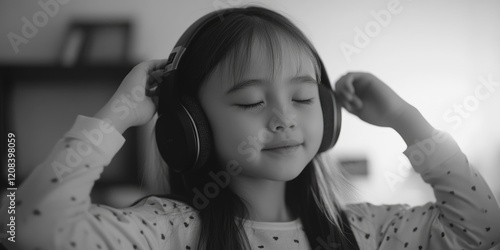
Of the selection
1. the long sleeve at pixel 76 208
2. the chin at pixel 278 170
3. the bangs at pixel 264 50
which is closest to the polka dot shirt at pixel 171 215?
the long sleeve at pixel 76 208

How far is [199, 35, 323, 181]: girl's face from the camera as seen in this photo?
2.51 feet

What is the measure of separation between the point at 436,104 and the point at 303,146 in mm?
562

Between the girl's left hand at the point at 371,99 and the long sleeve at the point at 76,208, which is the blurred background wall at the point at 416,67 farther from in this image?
the long sleeve at the point at 76,208

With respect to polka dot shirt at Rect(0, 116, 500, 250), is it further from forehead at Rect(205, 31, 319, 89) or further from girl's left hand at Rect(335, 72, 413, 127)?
forehead at Rect(205, 31, 319, 89)

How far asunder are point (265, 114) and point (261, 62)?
0.09m

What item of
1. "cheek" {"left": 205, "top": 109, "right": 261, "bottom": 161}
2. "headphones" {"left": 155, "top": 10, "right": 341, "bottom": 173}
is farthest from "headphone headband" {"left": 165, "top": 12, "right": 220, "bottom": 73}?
"cheek" {"left": 205, "top": 109, "right": 261, "bottom": 161}

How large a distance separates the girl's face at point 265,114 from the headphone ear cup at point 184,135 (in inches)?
1.1

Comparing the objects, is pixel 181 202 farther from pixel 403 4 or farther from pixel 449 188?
pixel 403 4

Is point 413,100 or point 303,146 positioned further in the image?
point 413,100

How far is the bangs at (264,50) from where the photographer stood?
0.78 metres

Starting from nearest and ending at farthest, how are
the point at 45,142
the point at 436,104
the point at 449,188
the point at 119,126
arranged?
the point at 119,126, the point at 449,188, the point at 45,142, the point at 436,104

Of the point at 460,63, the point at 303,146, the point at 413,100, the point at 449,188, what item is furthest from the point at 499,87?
the point at 303,146

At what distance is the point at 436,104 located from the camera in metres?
1.20

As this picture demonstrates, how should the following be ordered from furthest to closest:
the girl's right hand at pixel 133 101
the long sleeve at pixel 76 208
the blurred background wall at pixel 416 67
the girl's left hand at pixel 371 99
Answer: the blurred background wall at pixel 416 67 → the girl's left hand at pixel 371 99 → the girl's right hand at pixel 133 101 → the long sleeve at pixel 76 208
